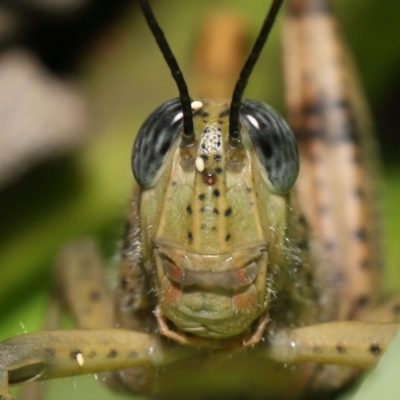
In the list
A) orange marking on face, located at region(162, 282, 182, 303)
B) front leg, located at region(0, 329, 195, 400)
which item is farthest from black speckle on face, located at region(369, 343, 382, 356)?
orange marking on face, located at region(162, 282, 182, 303)

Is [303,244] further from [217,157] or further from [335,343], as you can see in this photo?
[217,157]

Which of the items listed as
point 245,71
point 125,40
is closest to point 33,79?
point 125,40

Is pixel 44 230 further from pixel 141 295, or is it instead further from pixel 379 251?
pixel 379 251

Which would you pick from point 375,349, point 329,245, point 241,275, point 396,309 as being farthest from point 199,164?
point 329,245

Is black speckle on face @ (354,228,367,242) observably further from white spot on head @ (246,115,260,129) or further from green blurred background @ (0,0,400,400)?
white spot on head @ (246,115,260,129)

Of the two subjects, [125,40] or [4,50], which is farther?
[125,40]

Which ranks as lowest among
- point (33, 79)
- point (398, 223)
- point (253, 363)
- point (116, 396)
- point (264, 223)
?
point (116, 396)

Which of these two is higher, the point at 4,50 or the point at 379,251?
Answer: the point at 4,50
